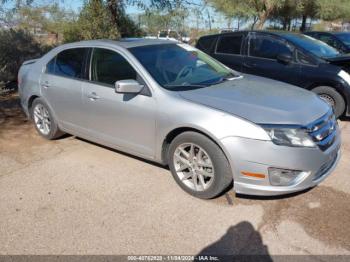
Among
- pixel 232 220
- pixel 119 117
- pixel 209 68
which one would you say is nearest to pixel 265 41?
pixel 209 68

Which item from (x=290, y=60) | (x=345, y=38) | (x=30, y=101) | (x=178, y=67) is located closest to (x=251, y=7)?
(x=345, y=38)

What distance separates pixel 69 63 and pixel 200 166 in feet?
8.32

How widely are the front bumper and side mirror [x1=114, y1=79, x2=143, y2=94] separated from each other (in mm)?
1157

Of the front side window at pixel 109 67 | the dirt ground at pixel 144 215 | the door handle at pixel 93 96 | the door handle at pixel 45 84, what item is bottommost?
the dirt ground at pixel 144 215

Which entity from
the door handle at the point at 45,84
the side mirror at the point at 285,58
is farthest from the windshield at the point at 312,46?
the door handle at the point at 45,84

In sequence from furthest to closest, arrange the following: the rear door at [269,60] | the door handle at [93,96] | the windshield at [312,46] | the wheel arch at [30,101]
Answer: the windshield at [312,46], the rear door at [269,60], the wheel arch at [30,101], the door handle at [93,96]

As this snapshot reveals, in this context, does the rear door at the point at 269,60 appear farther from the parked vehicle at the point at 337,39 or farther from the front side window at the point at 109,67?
the parked vehicle at the point at 337,39

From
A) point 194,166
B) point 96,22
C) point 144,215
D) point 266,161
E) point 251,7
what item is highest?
point 251,7

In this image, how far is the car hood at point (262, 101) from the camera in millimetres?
3375

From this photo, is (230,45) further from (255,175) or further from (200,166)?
(255,175)

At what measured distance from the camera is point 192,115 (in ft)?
11.7

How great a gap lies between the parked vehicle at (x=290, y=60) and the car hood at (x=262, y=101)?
248cm

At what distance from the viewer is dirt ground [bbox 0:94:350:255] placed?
121 inches

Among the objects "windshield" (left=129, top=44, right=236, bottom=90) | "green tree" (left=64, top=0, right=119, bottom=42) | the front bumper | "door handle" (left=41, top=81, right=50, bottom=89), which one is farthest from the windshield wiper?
"green tree" (left=64, top=0, right=119, bottom=42)
